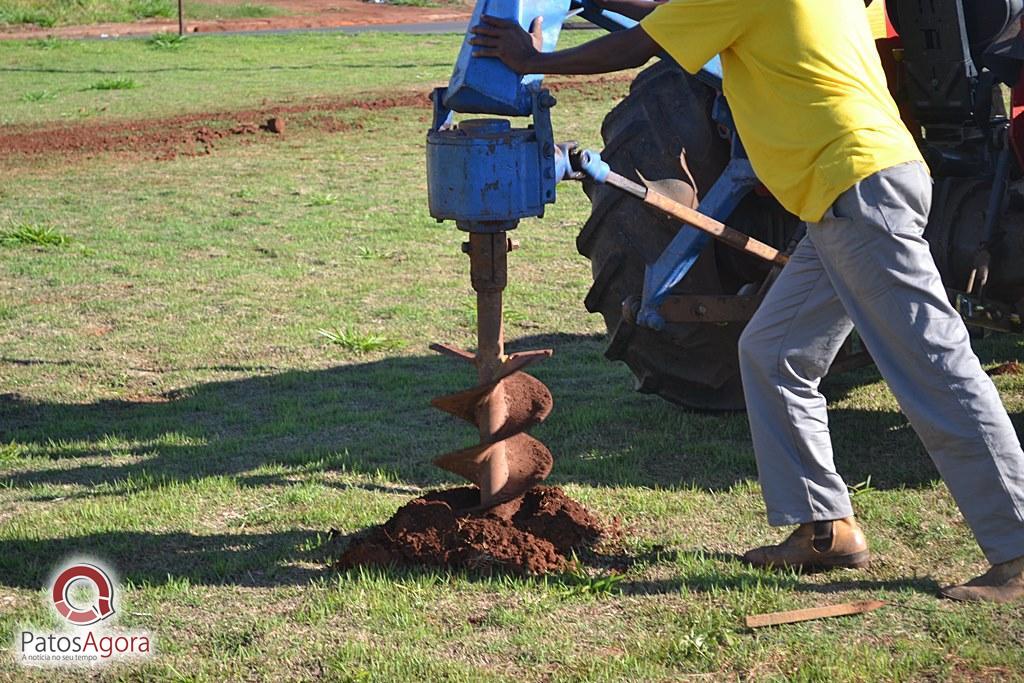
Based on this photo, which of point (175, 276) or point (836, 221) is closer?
point (836, 221)

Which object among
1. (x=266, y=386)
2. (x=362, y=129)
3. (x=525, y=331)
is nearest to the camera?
(x=266, y=386)

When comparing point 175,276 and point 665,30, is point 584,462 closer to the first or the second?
point 665,30

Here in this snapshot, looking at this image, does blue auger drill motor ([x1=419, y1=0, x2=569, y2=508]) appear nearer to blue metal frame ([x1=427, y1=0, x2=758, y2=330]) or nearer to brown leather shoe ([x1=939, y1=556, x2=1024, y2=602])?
blue metal frame ([x1=427, y1=0, x2=758, y2=330])

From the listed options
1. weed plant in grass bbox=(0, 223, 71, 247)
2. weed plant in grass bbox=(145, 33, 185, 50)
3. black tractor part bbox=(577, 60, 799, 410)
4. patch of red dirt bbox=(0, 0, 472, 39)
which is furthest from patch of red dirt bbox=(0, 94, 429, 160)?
patch of red dirt bbox=(0, 0, 472, 39)

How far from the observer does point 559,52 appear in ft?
13.3

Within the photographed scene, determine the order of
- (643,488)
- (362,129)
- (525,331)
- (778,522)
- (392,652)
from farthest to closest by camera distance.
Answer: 1. (362,129)
2. (525,331)
3. (643,488)
4. (778,522)
5. (392,652)

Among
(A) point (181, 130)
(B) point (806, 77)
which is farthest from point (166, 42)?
(B) point (806, 77)

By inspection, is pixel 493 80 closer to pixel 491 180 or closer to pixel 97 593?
→ pixel 491 180

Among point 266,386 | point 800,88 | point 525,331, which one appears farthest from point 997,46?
point 266,386

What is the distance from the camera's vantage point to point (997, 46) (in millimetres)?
5125

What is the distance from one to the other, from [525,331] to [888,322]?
367 cm

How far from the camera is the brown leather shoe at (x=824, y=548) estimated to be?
4215 mm

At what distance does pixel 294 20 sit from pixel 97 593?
1138 inches

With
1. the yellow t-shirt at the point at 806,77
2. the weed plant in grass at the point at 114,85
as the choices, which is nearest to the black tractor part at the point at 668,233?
the yellow t-shirt at the point at 806,77
